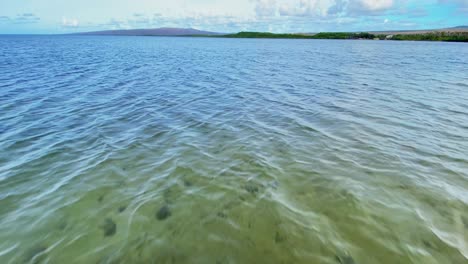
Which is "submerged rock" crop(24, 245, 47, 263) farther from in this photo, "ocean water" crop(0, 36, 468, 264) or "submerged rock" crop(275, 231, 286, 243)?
"submerged rock" crop(275, 231, 286, 243)

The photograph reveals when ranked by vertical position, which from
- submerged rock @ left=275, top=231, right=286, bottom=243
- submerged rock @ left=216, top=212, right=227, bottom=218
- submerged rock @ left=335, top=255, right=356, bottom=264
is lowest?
submerged rock @ left=216, top=212, right=227, bottom=218

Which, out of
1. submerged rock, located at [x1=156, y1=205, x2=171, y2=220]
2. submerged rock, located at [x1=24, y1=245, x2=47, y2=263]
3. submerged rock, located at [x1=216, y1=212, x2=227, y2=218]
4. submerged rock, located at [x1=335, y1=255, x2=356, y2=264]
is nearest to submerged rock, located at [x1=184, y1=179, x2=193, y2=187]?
submerged rock, located at [x1=156, y1=205, x2=171, y2=220]

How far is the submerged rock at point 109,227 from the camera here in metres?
5.11

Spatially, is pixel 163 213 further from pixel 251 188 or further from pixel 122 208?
pixel 251 188

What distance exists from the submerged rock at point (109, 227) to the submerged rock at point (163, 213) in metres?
0.89

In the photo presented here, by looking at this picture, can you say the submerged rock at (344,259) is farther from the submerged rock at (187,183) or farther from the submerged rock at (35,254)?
the submerged rock at (35,254)

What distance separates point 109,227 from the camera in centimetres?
529

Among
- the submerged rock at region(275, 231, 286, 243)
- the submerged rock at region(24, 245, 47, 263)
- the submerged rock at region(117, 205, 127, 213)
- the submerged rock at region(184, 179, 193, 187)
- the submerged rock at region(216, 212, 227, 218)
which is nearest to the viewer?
the submerged rock at region(24, 245, 47, 263)

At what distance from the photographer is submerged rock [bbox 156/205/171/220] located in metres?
5.55

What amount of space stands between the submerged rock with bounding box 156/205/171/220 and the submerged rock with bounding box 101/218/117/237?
2.91 ft

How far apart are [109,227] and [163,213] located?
43.5 inches

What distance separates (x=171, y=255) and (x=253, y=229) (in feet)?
5.42

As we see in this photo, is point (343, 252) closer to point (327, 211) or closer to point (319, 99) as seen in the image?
point (327, 211)

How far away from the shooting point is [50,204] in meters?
6.00
